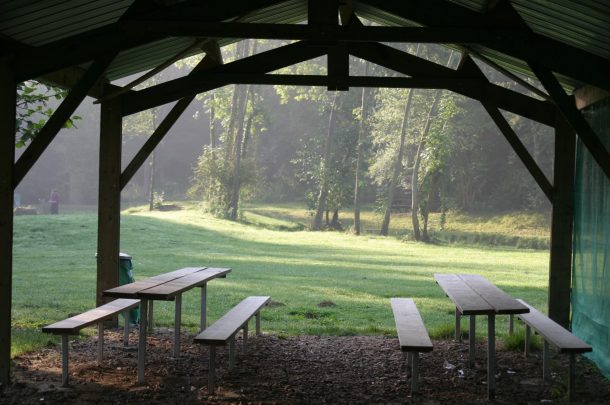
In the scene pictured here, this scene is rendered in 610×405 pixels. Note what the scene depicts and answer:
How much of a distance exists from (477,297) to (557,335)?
72cm

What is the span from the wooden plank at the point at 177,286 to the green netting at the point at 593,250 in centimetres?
391

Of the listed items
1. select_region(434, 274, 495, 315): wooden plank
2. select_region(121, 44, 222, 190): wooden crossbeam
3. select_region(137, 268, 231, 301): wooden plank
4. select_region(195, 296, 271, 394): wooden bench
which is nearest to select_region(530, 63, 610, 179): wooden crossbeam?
select_region(434, 274, 495, 315): wooden plank

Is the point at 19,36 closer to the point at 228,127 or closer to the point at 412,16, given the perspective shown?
the point at 412,16

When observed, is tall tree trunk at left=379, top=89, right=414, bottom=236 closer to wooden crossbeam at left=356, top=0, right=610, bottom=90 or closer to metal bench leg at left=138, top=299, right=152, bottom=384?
wooden crossbeam at left=356, top=0, right=610, bottom=90

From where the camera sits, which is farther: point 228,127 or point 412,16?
point 228,127

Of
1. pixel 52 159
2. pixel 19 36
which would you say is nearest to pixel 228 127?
pixel 52 159

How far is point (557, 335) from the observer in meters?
6.27

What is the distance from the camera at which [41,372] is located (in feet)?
22.3

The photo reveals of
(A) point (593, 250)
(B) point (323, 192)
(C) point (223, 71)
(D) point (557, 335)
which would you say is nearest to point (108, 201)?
(C) point (223, 71)

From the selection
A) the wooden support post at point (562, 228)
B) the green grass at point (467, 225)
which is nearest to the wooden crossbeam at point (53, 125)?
the wooden support post at point (562, 228)

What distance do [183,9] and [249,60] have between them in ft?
8.44

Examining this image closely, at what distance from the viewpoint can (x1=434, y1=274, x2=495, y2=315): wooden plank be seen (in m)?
5.88

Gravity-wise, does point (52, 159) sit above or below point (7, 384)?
above

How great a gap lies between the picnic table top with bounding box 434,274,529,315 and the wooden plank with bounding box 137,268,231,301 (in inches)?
92.5
